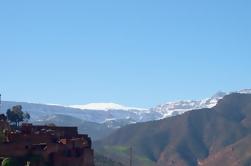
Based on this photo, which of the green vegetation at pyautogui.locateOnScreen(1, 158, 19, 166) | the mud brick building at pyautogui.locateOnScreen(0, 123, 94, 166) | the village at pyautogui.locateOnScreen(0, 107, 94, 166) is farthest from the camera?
the mud brick building at pyautogui.locateOnScreen(0, 123, 94, 166)

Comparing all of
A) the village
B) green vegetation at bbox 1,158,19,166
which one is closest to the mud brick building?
the village

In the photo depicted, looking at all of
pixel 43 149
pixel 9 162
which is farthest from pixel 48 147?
pixel 9 162

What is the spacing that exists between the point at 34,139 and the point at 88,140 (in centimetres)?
1094

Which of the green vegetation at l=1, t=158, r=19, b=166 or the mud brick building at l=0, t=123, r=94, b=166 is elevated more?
the mud brick building at l=0, t=123, r=94, b=166

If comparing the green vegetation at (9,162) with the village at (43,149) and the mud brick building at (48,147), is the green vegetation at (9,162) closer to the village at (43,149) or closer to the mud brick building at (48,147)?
the village at (43,149)

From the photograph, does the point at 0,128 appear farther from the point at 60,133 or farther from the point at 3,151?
the point at 3,151

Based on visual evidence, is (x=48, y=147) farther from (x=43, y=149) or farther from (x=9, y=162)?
(x=9, y=162)

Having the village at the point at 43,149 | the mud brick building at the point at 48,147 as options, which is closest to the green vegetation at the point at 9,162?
the village at the point at 43,149

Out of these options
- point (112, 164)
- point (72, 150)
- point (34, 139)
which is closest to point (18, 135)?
point (34, 139)

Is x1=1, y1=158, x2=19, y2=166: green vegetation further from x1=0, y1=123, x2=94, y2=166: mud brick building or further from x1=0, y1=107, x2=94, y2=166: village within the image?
x1=0, y1=123, x2=94, y2=166: mud brick building

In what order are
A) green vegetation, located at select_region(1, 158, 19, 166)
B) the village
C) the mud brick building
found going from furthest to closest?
the mud brick building, the village, green vegetation, located at select_region(1, 158, 19, 166)

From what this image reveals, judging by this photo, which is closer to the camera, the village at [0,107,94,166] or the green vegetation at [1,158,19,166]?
the green vegetation at [1,158,19,166]

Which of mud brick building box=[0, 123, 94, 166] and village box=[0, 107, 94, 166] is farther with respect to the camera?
mud brick building box=[0, 123, 94, 166]

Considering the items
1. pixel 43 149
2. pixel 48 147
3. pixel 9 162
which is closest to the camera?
pixel 9 162
